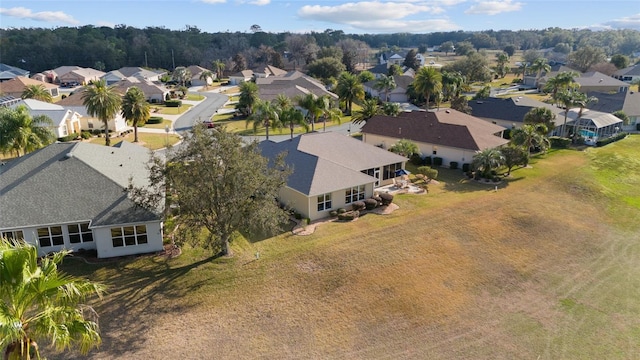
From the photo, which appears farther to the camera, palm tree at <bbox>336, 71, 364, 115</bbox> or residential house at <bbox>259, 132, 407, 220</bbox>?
palm tree at <bbox>336, 71, 364, 115</bbox>

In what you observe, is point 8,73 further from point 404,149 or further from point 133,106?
point 404,149

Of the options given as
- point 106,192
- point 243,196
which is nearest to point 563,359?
point 243,196

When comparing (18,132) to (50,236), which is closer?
(50,236)

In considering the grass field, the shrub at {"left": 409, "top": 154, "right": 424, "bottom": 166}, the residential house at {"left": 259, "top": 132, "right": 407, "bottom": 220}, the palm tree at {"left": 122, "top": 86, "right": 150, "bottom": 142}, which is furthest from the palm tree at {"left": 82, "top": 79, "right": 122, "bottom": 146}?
the shrub at {"left": 409, "top": 154, "right": 424, "bottom": 166}

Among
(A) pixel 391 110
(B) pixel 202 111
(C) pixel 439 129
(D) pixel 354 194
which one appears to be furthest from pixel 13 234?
(B) pixel 202 111

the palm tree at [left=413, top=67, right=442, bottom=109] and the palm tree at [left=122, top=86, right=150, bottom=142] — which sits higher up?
the palm tree at [left=413, top=67, right=442, bottom=109]

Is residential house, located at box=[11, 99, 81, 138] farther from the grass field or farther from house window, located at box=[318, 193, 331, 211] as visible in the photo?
house window, located at box=[318, 193, 331, 211]
